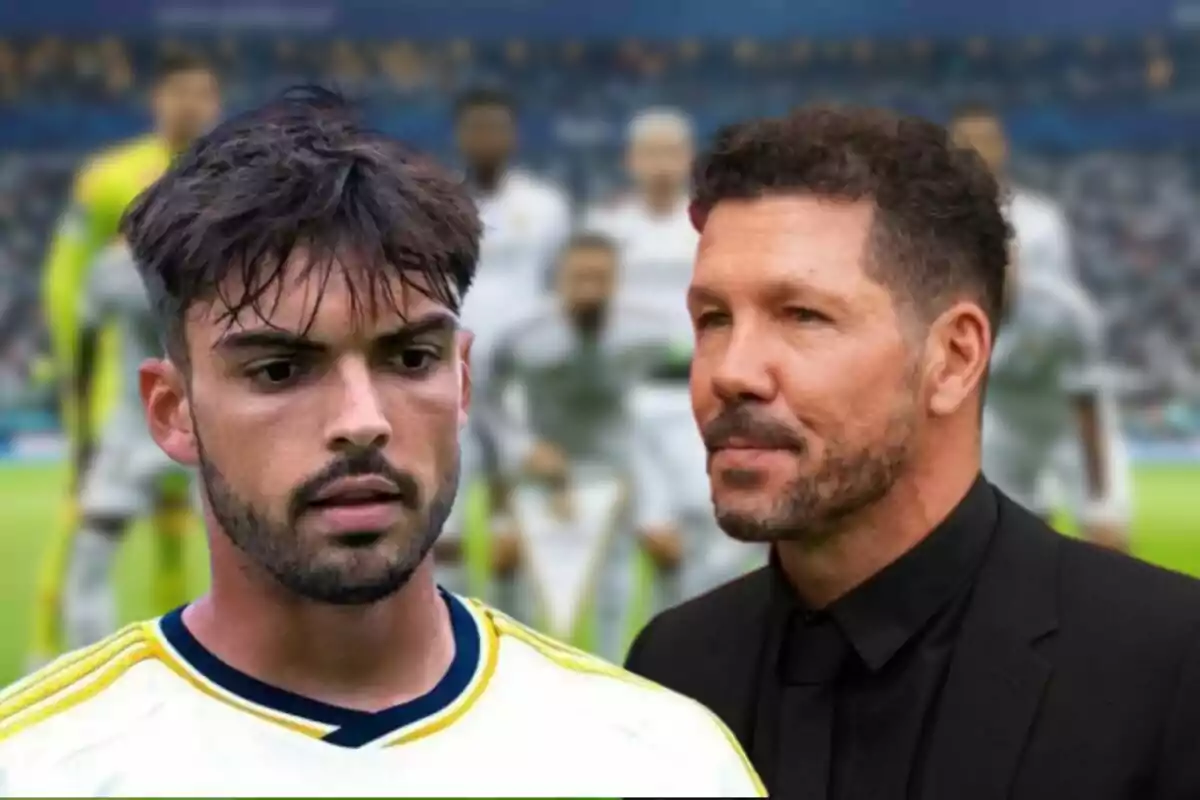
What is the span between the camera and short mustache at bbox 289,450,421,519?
1.34m

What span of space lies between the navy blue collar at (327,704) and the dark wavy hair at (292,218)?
0.24 meters

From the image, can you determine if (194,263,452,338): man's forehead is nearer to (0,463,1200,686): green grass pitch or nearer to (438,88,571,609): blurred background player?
(438,88,571,609): blurred background player

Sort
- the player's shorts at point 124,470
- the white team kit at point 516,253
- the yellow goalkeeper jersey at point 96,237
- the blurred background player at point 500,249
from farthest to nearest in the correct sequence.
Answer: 1. the white team kit at point 516,253
2. the blurred background player at point 500,249
3. the player's shorts at point 124,470
4. the yellow goalkeeper jersey at point 96,237

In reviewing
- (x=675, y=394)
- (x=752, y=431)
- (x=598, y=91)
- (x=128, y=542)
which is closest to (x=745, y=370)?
(x=752, y=431)

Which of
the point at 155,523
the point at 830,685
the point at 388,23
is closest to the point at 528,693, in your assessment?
the point at 830,685

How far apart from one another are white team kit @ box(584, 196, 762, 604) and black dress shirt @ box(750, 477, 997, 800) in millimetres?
3541

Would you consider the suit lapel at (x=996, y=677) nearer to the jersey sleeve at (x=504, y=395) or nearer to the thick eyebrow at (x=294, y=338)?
the thick eyebrow at (x=294, y=338)

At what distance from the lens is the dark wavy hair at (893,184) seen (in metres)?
1.97

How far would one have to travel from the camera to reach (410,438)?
137cm

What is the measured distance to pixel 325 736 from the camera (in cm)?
139

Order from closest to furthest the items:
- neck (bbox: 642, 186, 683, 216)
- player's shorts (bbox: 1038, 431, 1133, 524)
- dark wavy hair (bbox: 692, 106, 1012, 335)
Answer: dark wavy hair (bbox: 692, 106, 1012, 335), player's shorts (bbox: 1038, 431, 1133, 524), neck (bbox: 642, 186, 683, 216)

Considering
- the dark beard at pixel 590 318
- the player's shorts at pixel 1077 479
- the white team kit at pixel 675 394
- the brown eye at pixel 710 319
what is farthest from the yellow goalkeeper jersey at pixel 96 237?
the brown eye at pixel 710 319

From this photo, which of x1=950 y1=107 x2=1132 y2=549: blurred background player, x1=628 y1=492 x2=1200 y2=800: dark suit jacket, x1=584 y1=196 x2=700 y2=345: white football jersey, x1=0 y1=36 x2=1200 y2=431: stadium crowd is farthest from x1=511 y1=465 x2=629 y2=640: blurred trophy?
x1=0 y1=36 x2=1200 y2=431: stadium crowd

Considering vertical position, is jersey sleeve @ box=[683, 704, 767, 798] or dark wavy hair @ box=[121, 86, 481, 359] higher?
dark wavy hair @ box=[121, 86, 481, 359]
